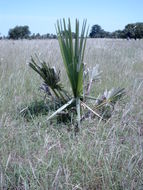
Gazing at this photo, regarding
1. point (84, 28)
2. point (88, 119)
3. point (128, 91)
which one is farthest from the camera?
point (128, 91)

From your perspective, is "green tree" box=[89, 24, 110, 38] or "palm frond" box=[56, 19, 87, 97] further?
"green tree" box=[89, 24, 110, 38]

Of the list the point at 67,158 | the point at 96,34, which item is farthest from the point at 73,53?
the point at 96,34

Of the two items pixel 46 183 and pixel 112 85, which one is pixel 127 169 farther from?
pixel 112 85

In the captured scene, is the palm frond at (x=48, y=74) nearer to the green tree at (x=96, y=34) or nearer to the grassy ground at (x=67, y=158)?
the grassy ground at (x=67, y=158)

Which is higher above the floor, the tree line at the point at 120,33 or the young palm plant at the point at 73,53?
the tree line at the point at 120,33

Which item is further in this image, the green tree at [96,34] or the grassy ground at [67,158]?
the green tree at [96,34]

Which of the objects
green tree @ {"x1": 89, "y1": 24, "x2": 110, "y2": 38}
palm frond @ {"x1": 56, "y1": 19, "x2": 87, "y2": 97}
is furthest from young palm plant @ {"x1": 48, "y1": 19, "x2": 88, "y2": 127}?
green tree @ {"x1": 89, "y1": 24, "x2": 110, "y2": 38}

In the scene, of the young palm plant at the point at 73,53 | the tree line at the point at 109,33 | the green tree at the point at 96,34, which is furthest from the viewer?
the tree line at the point at 109,33

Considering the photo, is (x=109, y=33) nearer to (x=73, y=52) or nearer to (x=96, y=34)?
(x=96, y=34)

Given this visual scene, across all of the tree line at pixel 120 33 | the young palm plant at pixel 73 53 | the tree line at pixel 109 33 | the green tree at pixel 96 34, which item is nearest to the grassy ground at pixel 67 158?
the young palm plant at pixel 73 53

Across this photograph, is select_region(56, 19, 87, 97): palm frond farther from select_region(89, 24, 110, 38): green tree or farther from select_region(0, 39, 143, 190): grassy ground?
select_region(89, 24, 110, 38): green tree

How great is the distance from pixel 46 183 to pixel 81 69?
89 centimetres

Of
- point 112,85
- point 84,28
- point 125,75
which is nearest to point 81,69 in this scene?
point 84,28

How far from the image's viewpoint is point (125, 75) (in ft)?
10.6
